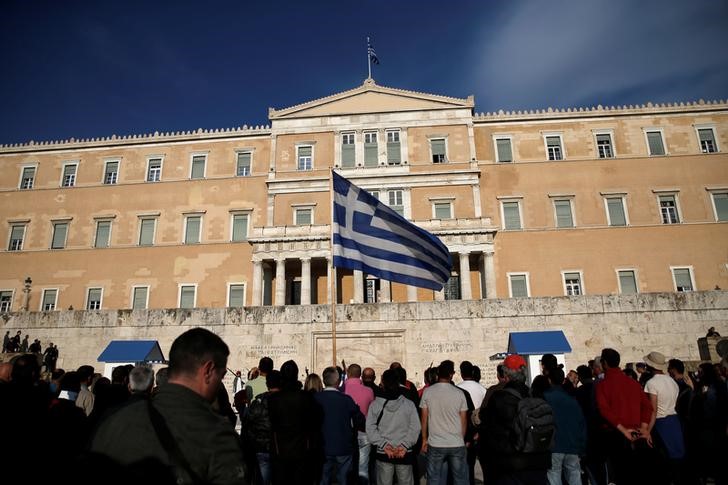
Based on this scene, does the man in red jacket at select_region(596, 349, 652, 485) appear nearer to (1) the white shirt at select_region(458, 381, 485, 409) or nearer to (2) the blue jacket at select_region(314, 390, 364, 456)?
(1) the white shirt at select_region(458, 381, 485, 409)

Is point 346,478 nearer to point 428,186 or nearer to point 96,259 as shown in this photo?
point 428,186

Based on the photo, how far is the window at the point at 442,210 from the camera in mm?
32838

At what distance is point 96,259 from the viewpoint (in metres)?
34.6

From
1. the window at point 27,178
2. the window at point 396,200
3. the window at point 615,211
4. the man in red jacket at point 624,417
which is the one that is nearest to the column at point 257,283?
the window at point 396,200

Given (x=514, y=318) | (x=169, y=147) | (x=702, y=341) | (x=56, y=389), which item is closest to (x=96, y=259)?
(x=169, y=147)

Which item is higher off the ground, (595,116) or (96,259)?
(595,116)

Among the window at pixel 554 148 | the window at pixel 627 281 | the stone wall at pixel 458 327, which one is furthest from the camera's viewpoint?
the window at pixel 554 148

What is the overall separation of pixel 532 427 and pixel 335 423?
7.39 feet

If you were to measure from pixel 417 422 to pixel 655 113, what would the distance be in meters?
35.2

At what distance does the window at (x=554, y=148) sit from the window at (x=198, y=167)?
23389 millimetres

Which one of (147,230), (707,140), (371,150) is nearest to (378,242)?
(371,150)

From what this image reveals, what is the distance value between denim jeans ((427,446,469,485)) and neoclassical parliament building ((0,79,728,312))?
23.7 metres

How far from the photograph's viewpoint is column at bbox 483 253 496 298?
3030 cm

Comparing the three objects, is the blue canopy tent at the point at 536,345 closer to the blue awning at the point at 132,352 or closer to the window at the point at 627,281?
the blue awning at the point at 132,352
